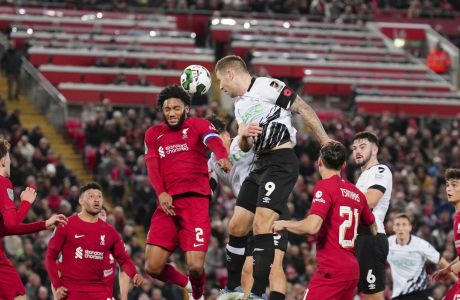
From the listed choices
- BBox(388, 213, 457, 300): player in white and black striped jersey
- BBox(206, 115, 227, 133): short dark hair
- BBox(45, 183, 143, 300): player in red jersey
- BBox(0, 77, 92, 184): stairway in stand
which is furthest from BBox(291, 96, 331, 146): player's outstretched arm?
BBox(0, 77, 92, 184): stairway in stand

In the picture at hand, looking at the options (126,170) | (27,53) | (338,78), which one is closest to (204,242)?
(126,170)

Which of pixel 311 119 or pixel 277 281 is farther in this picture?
pixel 311 119

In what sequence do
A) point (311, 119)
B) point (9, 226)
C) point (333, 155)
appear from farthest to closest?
point (311, 119) → point (9, 226) → point (333, 155)

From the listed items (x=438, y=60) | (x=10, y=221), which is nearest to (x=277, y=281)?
(x=10, y=221)

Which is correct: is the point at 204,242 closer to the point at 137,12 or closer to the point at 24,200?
the point at 24,200

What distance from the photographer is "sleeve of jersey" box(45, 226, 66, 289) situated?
1377cm

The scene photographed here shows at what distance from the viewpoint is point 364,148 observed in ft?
46.8

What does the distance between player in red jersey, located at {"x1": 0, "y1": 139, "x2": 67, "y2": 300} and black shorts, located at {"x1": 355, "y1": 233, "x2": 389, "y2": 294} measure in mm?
3735

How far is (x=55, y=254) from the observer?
1387cm

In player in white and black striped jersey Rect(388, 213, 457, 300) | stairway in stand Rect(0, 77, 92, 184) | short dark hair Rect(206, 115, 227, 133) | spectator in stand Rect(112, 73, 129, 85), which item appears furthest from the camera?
spectator in stand Rect(112, 73, 129, 85)

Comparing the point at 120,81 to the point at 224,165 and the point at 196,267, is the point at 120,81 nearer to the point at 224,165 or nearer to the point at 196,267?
the point at 196,267

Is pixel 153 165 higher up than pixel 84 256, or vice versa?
pixel 153 165

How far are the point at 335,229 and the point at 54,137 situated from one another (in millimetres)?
18278

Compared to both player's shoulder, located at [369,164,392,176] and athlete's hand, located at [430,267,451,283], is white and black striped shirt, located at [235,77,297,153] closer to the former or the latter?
player's shoulder, located at [369,164,392,176]
